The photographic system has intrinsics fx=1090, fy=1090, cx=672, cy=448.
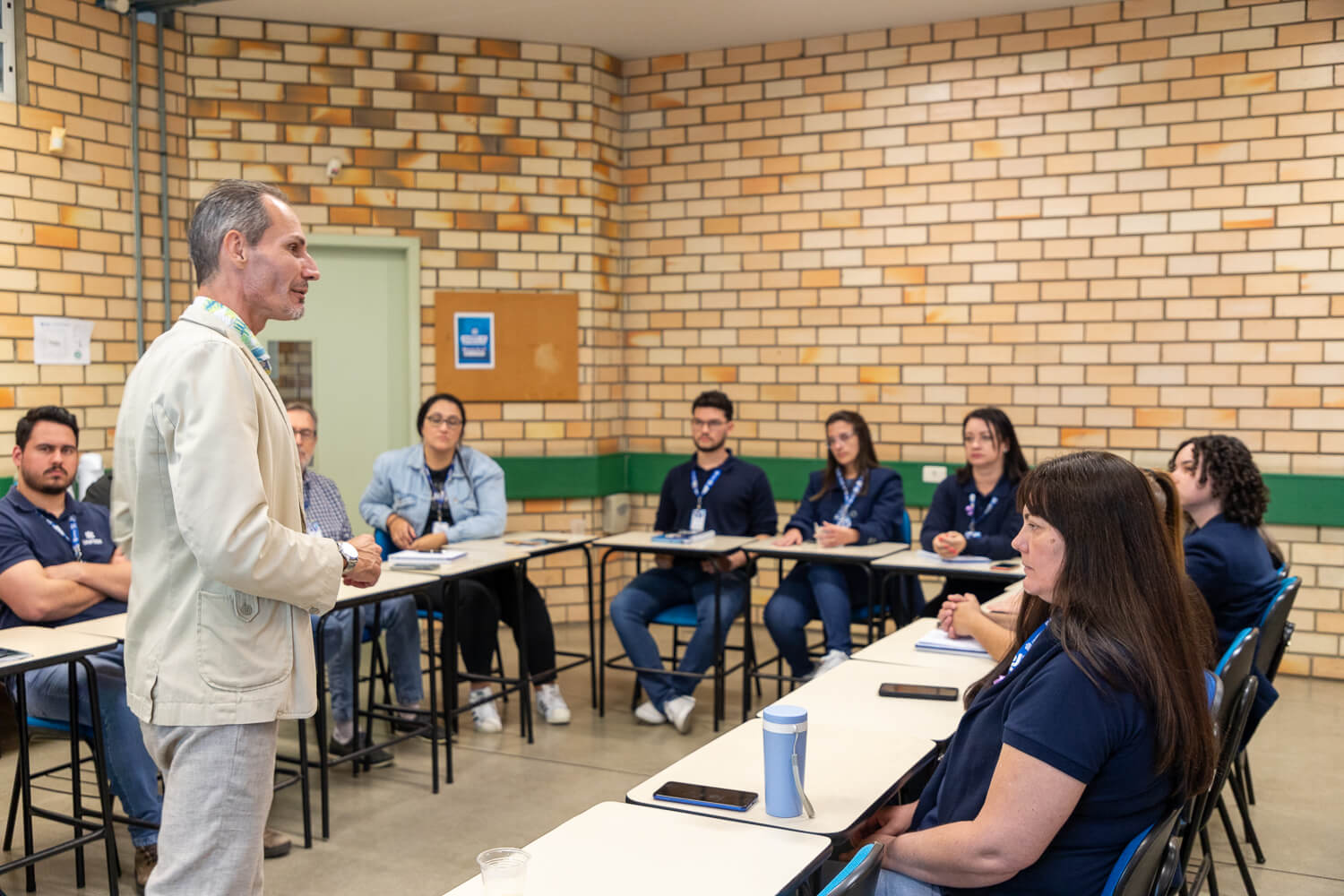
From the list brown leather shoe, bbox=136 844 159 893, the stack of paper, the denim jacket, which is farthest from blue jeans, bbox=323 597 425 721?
brown leather shoe, bbox=136 844 159 893

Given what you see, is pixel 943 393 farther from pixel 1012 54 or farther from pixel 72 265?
pixel 72 265

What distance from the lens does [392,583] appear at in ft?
12.4

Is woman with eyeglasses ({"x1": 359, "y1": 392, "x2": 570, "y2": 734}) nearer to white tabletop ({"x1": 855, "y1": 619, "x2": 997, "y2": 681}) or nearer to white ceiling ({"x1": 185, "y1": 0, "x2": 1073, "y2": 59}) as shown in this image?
white tabletop ({"x1": 855, "y1": 619, "x2": 997, "y2": 681})

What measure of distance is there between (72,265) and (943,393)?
4513 millimetres

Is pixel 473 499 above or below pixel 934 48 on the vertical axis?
below

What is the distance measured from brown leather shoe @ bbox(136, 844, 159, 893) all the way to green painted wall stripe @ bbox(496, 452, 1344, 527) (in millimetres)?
3378

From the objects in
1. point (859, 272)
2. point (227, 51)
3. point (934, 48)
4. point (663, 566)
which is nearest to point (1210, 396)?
point (859, 272)

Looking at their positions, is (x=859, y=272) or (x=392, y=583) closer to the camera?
(x=392, y=583)

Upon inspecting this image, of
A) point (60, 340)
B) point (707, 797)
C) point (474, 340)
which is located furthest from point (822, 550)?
point (60, 340)

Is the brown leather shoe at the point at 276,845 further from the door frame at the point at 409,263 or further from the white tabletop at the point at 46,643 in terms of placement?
the door frame at the point at 409,263

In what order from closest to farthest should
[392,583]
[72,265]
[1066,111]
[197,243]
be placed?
[197,243], [392,583], [72,265], [1066,111]

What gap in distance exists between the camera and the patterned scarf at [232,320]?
1.84 meters

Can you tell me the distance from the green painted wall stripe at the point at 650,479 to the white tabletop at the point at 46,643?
11.1 feet

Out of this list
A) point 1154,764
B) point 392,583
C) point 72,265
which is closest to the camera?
point 1154,764
